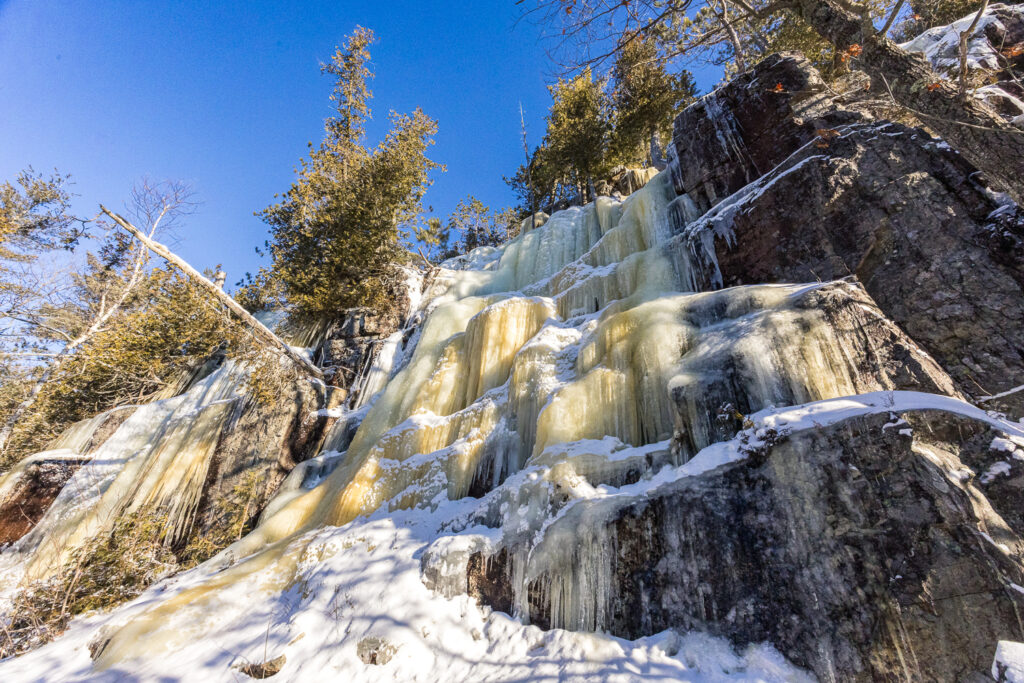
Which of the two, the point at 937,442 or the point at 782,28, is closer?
the point at 937,442

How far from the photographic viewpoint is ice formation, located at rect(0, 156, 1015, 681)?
2.98m

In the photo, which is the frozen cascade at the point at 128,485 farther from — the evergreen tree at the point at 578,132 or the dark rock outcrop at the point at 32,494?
the evergreen tree at the point at 578,132

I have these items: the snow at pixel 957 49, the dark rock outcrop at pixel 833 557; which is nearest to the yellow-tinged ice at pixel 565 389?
the dark rock outcrop at pixel 833 557

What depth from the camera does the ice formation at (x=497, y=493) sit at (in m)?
2.98

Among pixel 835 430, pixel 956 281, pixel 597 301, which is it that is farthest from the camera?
pixel 597 301

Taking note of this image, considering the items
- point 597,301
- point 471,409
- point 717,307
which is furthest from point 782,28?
point 471,409

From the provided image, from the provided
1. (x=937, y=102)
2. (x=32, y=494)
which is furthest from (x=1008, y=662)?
(x=32, y=494)

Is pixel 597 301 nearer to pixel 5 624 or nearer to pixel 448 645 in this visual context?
pixel 448 645

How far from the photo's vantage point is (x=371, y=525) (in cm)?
487

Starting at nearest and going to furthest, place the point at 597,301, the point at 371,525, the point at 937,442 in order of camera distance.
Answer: the point at 937,442
the point at 371,525
the point at 597,301

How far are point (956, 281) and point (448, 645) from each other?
20.2 feet

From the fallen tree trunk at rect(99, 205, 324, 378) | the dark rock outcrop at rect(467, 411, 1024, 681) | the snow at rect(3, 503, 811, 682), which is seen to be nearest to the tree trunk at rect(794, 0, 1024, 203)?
the dark rock outcrop at rect(467, 411, 1024, 681)

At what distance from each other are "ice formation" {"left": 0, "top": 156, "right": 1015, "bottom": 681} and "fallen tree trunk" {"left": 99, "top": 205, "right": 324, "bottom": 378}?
2821mm

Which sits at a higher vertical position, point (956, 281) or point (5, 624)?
point (956, 281)
